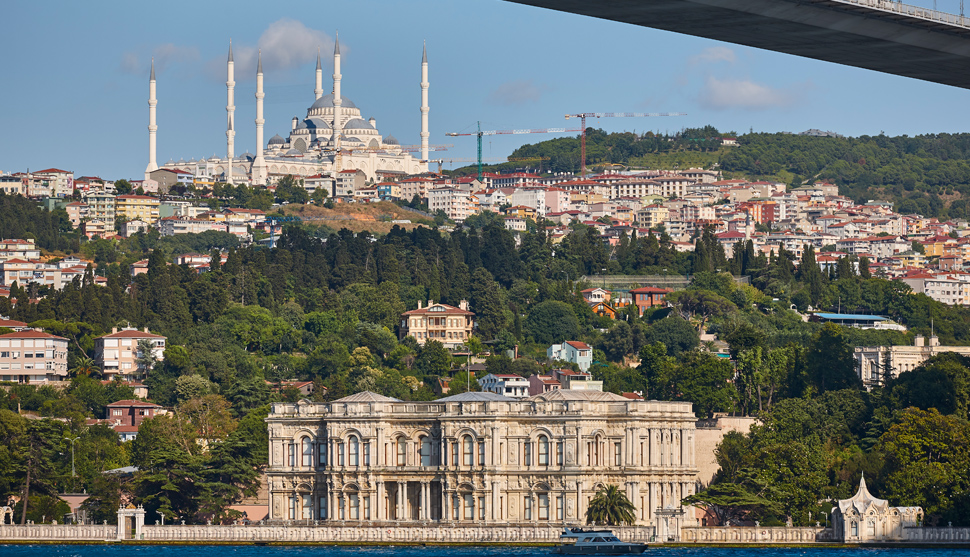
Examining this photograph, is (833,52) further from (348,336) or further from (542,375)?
(348,336)

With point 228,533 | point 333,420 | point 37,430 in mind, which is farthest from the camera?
point 37,430

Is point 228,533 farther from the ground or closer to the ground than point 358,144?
closer to the ground

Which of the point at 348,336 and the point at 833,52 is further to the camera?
the point at 348,336

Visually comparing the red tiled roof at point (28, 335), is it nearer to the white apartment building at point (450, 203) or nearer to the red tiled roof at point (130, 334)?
the red tiled roof at point (130, 334)

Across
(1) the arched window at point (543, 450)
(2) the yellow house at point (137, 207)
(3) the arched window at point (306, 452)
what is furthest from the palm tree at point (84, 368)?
(2) the yellow house at point (137, 207)

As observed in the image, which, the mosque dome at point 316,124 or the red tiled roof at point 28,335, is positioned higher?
the mosque dome at point 316,124

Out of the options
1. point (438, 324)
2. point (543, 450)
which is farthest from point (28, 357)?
point (543, 450)

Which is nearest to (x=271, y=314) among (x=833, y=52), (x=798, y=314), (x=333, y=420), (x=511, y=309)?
(x=511, y=309)

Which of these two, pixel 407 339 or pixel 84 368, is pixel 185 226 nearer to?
pixel 407 339
